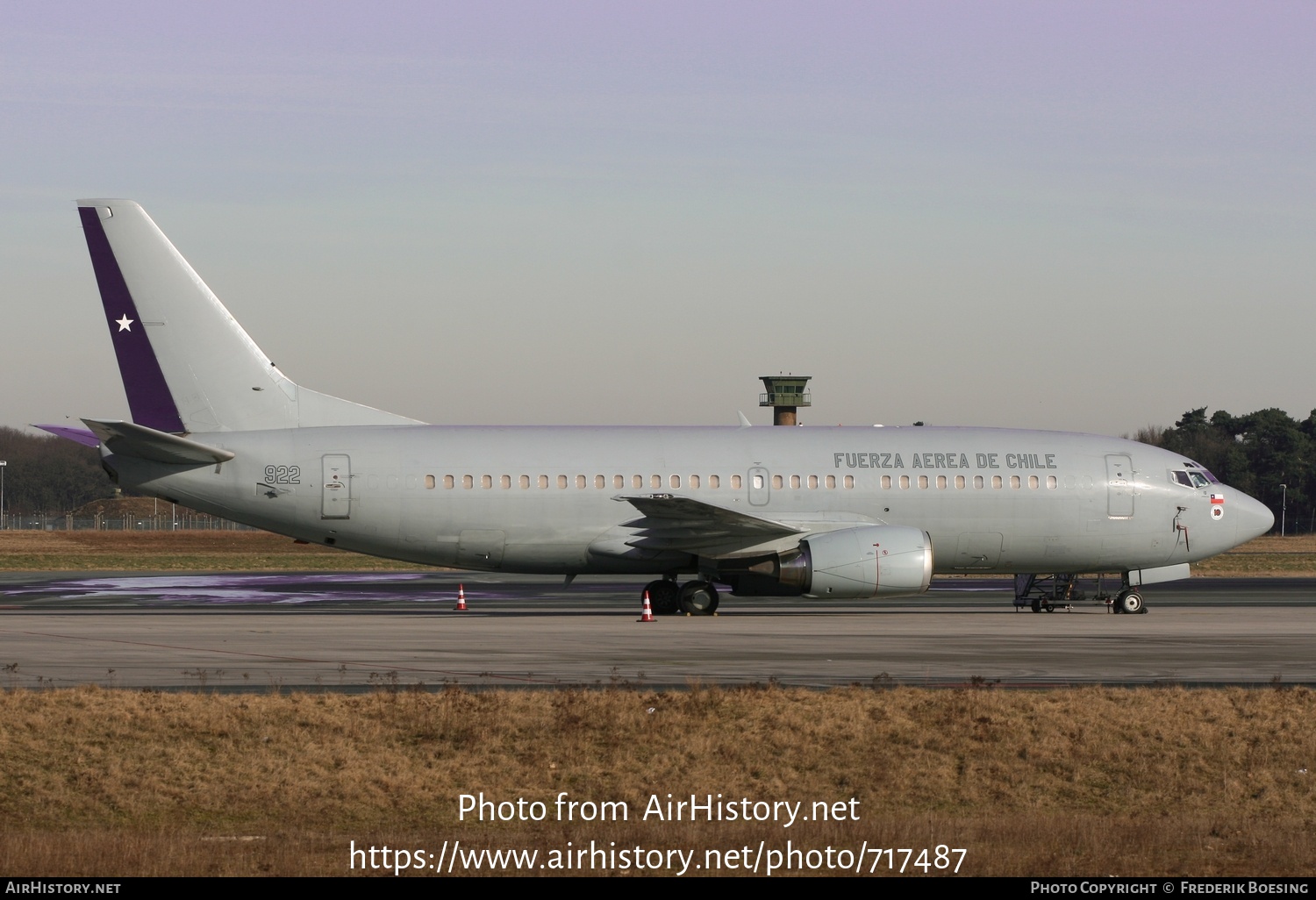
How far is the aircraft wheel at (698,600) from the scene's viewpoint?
101ft

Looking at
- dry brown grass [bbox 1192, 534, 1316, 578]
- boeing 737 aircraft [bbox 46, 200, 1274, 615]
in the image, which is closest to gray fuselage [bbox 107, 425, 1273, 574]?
boeing 737 aircraft [bbox 46, 200, 1274, 615]

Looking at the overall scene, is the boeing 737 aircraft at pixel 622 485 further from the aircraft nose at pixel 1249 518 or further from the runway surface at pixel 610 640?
the runway surface at pixel 610 640

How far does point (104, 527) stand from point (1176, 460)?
112 metres

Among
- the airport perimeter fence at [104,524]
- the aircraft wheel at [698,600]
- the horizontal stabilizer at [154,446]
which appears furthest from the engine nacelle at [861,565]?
the airport perimeter fence at [104,524]

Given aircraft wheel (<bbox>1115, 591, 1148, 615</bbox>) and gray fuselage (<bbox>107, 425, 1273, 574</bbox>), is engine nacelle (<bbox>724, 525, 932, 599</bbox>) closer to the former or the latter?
gray fuselage (<bbox>107, 425, 1273, 574</bbox>)

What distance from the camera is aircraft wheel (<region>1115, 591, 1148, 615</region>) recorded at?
31250mm

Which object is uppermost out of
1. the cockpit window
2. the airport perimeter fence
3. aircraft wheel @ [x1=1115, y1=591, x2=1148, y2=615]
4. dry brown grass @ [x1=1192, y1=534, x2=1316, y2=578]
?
the cockpit window

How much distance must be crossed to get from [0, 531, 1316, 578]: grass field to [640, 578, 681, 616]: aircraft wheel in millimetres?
23029

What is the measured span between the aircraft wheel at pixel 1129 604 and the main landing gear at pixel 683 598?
9182 millimetres

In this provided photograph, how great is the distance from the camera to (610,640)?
2391 cm

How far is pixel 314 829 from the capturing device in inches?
440

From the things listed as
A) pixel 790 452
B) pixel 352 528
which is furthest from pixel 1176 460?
pixel 352 528

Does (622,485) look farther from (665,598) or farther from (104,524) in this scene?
(104,524)
